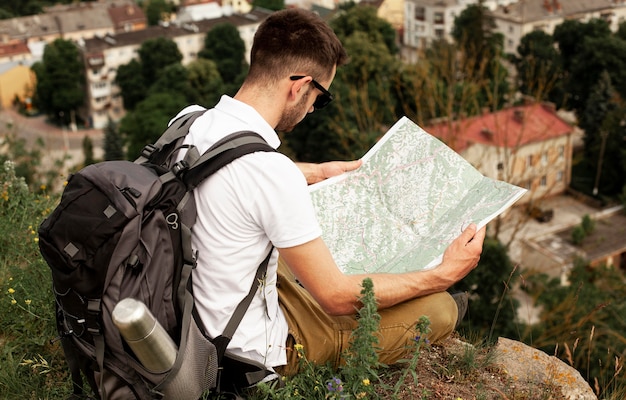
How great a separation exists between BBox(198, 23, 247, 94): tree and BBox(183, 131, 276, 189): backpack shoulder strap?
1505 inches

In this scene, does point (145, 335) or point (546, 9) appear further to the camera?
point (546, 9)

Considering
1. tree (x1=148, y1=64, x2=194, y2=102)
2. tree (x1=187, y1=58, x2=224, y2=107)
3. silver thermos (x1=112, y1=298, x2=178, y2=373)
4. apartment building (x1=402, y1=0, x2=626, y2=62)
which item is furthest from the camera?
apartment building (x1=402, y1=0, x2=626, y2=62)

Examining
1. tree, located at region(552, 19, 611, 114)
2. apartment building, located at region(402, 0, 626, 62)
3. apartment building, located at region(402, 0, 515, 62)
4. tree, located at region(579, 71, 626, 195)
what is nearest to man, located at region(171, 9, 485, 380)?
tree, located at region(579, 71, 626, 195)

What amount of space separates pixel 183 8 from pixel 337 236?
52.2m

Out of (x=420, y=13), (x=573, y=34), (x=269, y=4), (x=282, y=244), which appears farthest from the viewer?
(x=269, y=4)

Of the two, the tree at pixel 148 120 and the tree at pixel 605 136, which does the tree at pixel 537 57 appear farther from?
the tree at pixel 148 120

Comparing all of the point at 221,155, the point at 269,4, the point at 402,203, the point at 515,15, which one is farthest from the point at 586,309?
the point at 269,4

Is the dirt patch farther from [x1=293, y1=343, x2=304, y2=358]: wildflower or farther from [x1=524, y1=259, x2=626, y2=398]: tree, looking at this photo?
[x1=524, y1=259, x2=626, y2=398]: tree

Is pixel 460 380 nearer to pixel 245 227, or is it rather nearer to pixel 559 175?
pixel 245 227

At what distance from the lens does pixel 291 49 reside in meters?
2.94

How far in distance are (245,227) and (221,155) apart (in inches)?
10.7

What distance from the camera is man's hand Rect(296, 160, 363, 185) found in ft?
12.6

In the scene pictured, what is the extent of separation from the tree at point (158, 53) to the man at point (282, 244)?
126ft

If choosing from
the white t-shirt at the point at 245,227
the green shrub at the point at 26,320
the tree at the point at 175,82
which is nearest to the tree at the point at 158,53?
the tree at the point at 175,82
